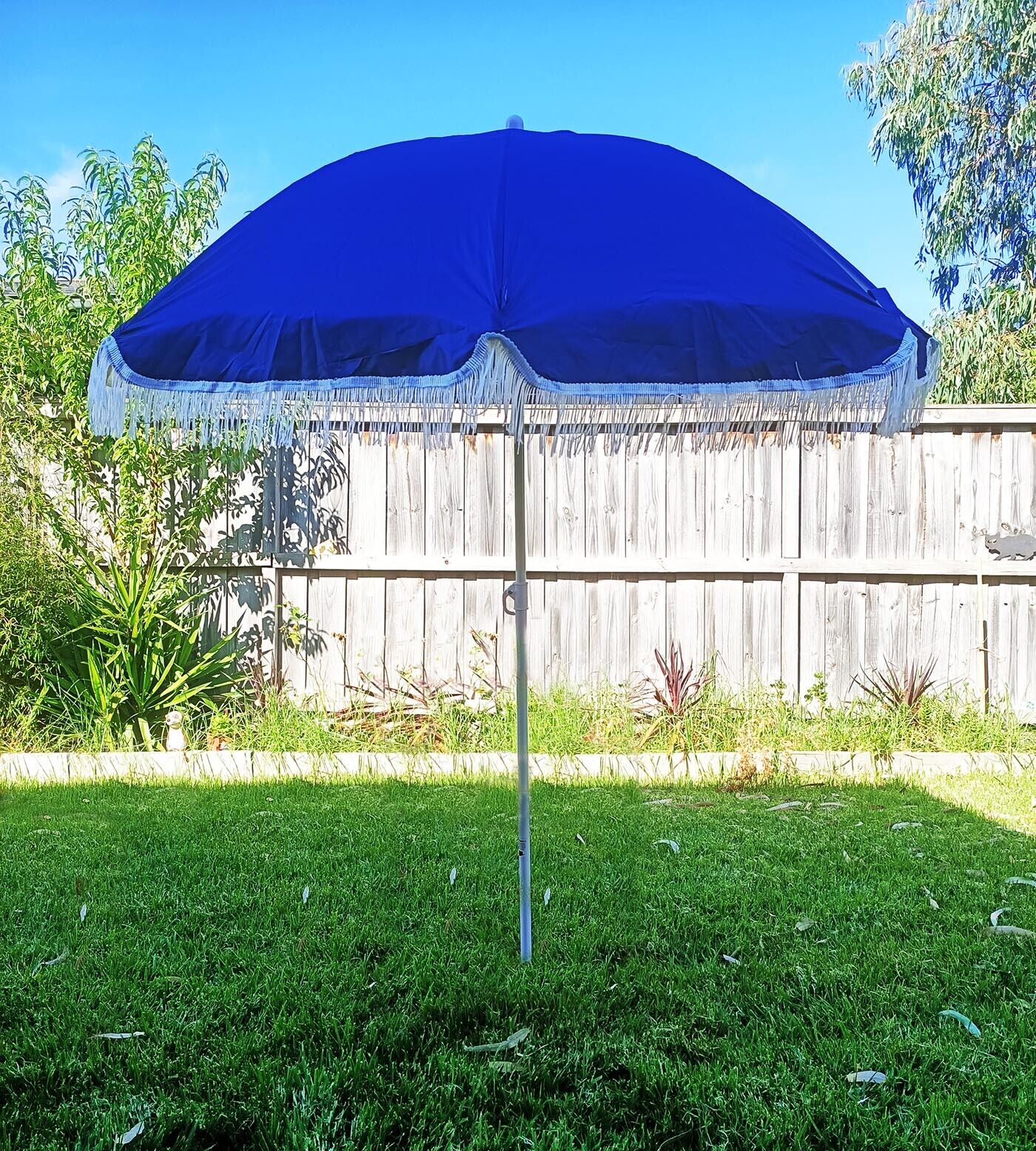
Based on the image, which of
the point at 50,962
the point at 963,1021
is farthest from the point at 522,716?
the point at 50,962

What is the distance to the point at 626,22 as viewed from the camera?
8844 millimetres

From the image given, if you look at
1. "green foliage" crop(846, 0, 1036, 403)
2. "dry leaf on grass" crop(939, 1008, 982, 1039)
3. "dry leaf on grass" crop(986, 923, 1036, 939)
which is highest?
"green foliage" crop(846, 0, 1036, 403)

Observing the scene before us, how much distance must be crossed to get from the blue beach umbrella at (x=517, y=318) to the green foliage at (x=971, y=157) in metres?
11.8

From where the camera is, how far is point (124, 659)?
17.6 ft

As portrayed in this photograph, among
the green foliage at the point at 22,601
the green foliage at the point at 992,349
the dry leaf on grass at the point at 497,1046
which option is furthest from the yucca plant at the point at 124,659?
the green foliage at the point at 992,349

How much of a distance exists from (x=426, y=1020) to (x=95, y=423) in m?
1.58

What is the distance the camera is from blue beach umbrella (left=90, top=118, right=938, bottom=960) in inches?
74.0

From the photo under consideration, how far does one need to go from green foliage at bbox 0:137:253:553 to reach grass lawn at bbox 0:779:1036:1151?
2235 millimetres

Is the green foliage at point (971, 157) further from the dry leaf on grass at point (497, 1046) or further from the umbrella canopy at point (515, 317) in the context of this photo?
the dry leaf on grass at point (497, 1046)

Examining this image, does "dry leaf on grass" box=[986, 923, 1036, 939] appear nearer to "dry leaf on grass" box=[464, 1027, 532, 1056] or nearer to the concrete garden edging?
"dry leaf on grass" box=[464, 1027, 532, 1056]

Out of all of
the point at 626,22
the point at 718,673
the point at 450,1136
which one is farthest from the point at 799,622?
the point at 626,22

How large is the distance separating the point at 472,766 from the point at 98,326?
331 cm

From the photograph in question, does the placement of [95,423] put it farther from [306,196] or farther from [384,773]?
[384,773]

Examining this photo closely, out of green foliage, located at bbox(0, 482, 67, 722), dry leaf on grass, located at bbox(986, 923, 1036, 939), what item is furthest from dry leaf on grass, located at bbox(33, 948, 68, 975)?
green foliage, located at bbox(0, 482, 67, 722)
